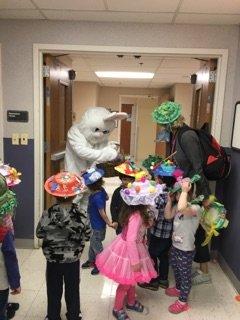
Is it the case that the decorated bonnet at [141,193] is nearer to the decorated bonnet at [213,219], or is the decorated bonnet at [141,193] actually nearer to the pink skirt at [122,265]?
the pink skirt at [122,265]

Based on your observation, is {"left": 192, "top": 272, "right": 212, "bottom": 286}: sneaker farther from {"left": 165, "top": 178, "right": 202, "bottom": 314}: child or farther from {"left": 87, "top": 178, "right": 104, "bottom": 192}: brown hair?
{"left": 87, "top": 178, "right": 104, "bottom": 192}: brown hair

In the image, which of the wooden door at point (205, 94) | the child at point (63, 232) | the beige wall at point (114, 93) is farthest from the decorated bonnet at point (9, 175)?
the beige wall at point (114, 93)

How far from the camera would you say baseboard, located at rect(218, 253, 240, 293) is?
93.4 inches

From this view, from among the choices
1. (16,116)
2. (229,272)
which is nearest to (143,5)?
(16,116)

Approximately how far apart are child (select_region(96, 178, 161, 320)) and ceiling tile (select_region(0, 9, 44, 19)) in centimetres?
165

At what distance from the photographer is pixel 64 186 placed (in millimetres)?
1678

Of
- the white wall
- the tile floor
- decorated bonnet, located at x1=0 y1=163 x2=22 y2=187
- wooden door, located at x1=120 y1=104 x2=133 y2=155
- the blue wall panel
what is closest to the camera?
decorated bonnet, located at x1=0 y1=163 x2=22 y2=187

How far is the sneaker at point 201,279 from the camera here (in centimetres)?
247

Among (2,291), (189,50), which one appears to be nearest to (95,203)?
(2,291)

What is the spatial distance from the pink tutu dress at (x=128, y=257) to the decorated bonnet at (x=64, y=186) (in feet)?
1.31

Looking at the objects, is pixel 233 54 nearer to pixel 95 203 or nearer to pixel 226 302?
pixel 95 203

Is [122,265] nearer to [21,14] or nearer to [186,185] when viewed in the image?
[186,185]

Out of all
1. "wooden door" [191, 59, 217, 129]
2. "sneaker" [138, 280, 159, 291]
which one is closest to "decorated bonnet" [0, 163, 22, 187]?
"sneaker" [138, 280, 159, 291]

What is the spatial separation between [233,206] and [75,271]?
1.43m
